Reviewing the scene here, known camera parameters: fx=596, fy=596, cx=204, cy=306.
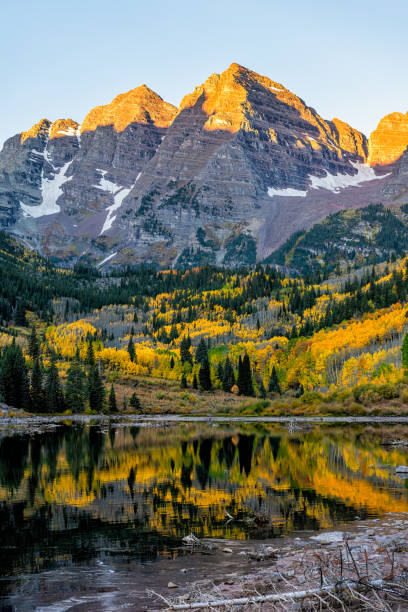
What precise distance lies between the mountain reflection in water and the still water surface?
0.08 m

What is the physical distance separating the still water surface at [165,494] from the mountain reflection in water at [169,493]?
77 mm

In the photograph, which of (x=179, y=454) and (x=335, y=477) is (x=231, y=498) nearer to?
(x=335, y=477)

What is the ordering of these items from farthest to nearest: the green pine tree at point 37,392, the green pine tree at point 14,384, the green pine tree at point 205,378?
the green pine tree at point 205,378
the green pine tree at point 37,392
the green pine tree at point 14,384

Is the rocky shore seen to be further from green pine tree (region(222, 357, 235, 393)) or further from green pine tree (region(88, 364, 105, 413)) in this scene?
green pine tree (region(222, 357, 235, 393))

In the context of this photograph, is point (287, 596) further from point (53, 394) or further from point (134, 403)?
point (134, 403)

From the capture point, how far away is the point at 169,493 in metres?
40.6

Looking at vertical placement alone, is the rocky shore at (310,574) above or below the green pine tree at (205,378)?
above

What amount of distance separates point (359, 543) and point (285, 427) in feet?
270

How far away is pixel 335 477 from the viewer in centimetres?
4678

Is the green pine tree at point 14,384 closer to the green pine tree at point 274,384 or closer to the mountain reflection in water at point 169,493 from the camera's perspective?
the mountain reflection in water at point 169,493

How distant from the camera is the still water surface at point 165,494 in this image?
89.5 feet

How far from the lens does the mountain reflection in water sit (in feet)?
93.5

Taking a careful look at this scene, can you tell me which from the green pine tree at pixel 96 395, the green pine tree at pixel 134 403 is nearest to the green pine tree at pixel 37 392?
the green pine tree at pixel 96 395

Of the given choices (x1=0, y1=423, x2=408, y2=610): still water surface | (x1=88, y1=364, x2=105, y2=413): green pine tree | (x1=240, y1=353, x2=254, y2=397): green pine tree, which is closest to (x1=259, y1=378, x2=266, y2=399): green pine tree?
(x1=240, y1=353, x2=254, y2=397): green pine tree
